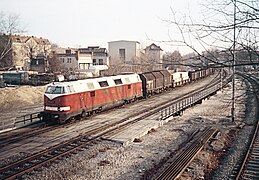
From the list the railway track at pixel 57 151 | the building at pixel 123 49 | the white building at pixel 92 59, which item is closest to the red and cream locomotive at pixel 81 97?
the railway track at pixel 57 151

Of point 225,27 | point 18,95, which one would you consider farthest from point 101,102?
point 225,27

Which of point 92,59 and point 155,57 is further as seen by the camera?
point 92,59

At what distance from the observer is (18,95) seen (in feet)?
111

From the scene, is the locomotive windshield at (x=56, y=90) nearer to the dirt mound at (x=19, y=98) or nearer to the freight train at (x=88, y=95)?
the freight train at (x=88, y=95)

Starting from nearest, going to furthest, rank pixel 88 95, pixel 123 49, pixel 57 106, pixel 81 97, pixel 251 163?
pixel 251 163 → pixel 57 106 → pixel 81 97 → pixel 88 95 → pixel 123 49

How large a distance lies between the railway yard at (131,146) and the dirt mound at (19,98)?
11686mm

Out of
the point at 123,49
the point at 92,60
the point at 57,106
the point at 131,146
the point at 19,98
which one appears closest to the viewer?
the point at 131,146

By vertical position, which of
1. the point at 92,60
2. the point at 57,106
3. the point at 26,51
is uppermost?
the point at 26,51

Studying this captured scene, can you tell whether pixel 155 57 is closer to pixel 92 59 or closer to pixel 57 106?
pixel 57 106

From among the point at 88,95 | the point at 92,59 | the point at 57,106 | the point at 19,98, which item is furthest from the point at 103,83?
the point at 92,59

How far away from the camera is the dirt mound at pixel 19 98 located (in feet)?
103

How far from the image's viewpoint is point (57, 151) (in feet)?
48.7

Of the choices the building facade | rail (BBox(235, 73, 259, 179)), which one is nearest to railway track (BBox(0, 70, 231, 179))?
rail (BBox(235, 73, 259, 179))

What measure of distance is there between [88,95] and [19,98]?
50.3 ft
